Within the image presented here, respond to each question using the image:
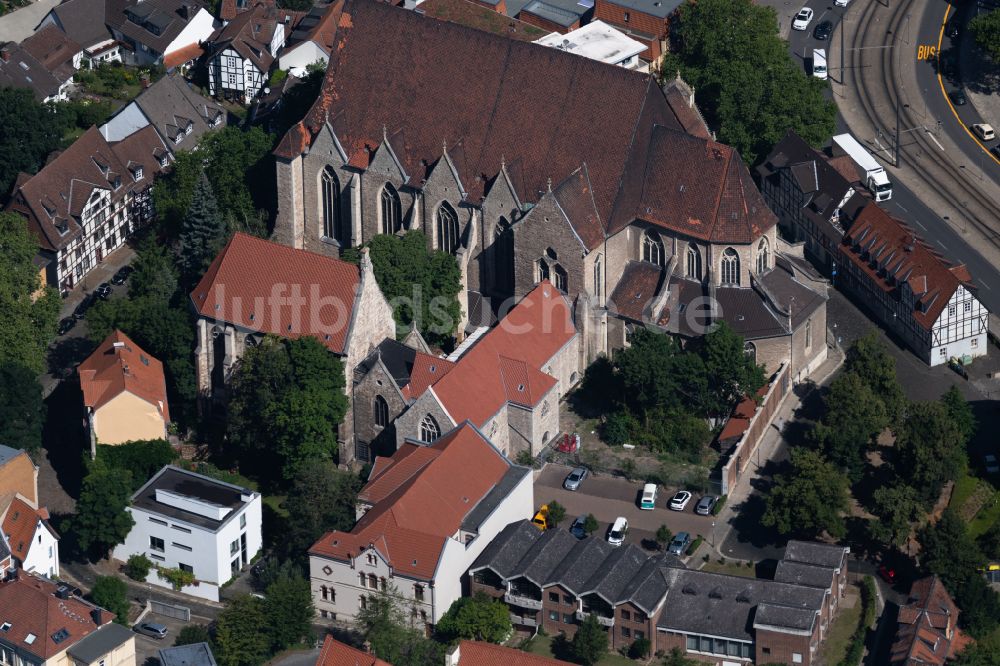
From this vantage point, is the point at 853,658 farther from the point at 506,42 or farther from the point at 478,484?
the point at 506,42

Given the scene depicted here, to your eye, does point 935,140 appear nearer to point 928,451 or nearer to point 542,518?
point 928,451

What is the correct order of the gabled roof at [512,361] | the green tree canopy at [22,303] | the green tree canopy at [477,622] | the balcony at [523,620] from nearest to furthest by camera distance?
the green tree canopy at [477,622] → the balcony at [523,620] → the gabled roof at [512,361] → the green tree canopy at [22,303]

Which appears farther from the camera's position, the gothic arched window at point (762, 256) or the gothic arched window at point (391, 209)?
the gothic arched window at point (391, 209)

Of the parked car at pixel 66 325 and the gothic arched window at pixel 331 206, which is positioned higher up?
the gothic arched window at pixel 331 206

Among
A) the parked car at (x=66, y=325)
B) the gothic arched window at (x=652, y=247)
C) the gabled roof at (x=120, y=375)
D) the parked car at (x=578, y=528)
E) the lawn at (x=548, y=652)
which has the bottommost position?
the parked car at (x=66, y=325)

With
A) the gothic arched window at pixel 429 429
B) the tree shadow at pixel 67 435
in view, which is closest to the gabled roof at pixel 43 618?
the tree shadow at pixel 67 435

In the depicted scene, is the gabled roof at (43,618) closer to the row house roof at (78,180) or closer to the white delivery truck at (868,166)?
the row house roof at (78,180)

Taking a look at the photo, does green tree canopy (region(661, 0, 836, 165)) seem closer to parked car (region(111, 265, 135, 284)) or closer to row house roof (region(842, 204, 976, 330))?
row house roof (region(842, 204, 976, 330))
